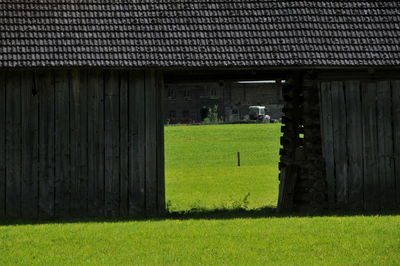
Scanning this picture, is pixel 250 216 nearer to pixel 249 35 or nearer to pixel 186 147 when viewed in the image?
pixel 249 35

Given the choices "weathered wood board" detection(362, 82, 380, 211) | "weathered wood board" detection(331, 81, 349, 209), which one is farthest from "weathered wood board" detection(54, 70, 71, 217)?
"weathered wood board" detection(362, 82, 380, 211)

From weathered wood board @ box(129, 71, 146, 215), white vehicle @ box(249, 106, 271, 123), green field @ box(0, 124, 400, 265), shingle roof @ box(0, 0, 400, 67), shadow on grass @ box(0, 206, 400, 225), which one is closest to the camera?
green field @ box(0, 124, 400, 265)

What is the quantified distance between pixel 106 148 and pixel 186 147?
1247 inches

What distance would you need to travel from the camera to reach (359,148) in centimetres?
Result: 1563

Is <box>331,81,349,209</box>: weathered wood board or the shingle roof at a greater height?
the shingle roof

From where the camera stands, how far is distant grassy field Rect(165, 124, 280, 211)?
20453 millimetres

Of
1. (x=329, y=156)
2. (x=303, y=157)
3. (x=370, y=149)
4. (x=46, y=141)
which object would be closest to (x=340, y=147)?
(x=329, y=156)

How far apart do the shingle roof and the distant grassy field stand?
3781mm

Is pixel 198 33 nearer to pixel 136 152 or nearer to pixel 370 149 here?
pixel 136 152

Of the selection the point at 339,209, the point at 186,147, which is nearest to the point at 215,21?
the point at 339,209

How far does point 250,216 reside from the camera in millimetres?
15047

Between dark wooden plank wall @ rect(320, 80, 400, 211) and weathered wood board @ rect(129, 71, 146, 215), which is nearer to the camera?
weathered wood board @ rect(129, 71, 146, 215)

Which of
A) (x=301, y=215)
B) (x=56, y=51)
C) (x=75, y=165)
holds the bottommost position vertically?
(x=301, y=215)

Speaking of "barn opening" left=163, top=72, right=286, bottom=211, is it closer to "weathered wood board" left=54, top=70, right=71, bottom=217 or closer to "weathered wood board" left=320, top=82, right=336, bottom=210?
"weathered wood board" left=320, top=82, right=336, bottom=210
